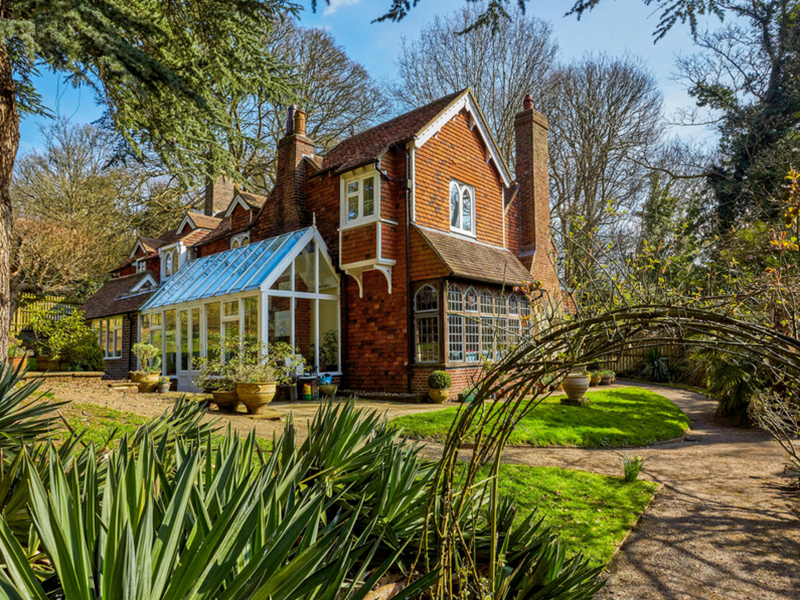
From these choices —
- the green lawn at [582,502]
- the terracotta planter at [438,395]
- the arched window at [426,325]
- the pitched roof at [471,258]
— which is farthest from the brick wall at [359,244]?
the green lawn at [582,502]

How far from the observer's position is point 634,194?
2341 centimetres

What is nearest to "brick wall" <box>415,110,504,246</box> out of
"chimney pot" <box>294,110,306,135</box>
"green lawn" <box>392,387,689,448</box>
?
"chimney pot" <box>294,110,306,135</box>

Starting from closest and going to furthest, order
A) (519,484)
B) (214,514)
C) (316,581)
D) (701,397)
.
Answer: (316,581) → (214,514) → (519,484) → (701,397)

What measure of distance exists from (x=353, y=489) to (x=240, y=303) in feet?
37.8

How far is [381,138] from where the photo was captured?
15.2 meters

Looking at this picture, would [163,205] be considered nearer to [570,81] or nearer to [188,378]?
[188,378]

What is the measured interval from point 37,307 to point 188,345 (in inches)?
492

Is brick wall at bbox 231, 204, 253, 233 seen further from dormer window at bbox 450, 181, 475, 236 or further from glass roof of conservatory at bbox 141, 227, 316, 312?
dormer window at bbox 450, 181, 475, 236

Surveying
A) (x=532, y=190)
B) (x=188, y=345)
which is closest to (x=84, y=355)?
(x=188, y=345)

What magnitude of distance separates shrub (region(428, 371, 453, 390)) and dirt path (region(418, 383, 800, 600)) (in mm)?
4575

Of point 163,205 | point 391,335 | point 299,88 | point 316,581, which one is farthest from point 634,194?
point 316,581

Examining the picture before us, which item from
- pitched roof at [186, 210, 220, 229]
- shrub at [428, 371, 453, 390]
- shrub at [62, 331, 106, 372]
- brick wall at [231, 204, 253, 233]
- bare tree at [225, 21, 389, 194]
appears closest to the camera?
shrub at [428, 371, 453, 390]

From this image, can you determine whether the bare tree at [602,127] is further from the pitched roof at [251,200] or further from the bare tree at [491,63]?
the pitched roof at [251,200]

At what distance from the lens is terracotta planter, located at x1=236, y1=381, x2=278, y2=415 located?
379 inches
